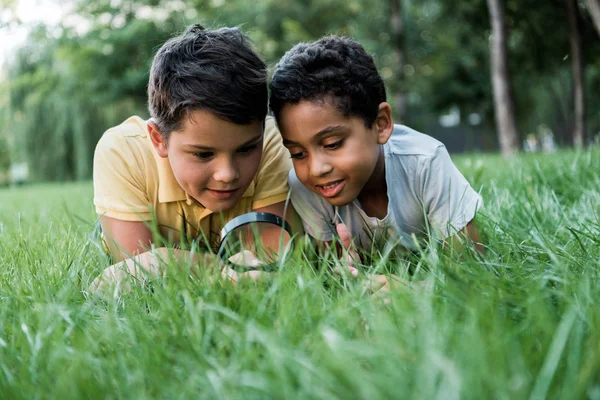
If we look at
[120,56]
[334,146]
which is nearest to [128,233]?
[334,146]

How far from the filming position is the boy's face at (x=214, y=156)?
2.10 m

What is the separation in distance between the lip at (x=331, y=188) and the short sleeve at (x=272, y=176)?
23cm

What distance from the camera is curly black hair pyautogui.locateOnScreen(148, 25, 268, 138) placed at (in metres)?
2.12

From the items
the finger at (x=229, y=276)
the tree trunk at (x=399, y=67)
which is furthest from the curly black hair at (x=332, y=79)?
the tree trunk at (x=399, y=67)

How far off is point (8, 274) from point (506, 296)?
1492 mm

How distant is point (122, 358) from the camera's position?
107 cm

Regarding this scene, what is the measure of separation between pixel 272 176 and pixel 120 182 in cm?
62

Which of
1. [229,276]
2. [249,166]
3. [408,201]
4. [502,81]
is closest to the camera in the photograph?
[229,276]

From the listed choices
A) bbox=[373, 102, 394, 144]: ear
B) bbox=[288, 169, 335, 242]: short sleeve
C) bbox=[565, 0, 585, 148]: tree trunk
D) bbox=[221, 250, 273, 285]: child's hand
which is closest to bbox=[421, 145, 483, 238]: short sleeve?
bbox=[373, 102, 394, 144]: ear

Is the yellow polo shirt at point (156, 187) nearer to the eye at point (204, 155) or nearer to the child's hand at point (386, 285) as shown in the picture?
the eye at point (204, 155)

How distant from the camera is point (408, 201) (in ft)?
7.95

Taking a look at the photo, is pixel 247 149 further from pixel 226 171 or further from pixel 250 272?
pixel 250 272

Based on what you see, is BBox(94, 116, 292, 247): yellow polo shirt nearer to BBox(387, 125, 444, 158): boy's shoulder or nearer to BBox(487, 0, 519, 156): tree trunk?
BBox(387, 125, 444, 158): boy's shoulder

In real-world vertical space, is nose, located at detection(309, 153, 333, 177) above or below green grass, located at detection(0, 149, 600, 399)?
above
